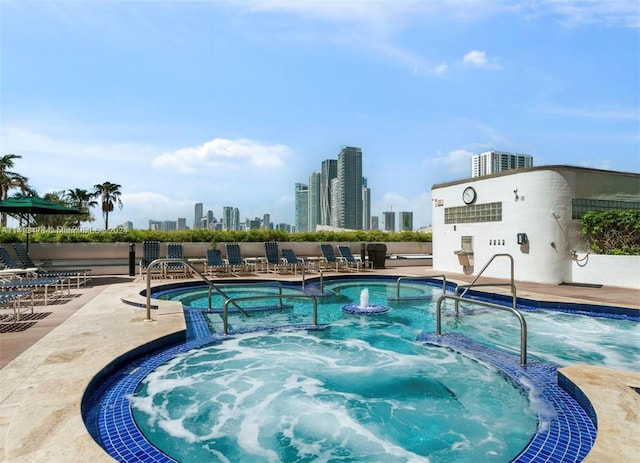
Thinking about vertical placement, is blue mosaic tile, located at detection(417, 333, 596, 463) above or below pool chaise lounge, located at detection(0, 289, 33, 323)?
below

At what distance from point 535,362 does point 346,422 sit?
2.93m

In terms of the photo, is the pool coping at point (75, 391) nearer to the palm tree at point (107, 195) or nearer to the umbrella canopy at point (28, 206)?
the umbrella canopy at point (28, 206)

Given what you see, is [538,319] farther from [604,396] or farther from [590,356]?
[604,396]

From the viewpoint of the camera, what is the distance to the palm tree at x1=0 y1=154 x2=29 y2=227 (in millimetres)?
30609

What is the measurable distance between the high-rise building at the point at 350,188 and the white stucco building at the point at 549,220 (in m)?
67.9

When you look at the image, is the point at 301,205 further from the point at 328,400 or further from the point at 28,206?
the point at 328,400

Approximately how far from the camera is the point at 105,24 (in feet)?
25.7

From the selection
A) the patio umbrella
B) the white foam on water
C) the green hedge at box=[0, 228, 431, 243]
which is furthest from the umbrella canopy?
the white foam on water

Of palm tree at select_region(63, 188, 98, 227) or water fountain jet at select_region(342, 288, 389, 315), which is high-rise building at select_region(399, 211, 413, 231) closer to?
palm tree at select_region(63, 188, 98, 227)

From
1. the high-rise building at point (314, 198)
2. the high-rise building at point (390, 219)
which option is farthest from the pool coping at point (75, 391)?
the high-rise building at point (314, 198)

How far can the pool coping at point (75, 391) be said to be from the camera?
2.47 m

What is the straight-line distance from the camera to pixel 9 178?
31.2m

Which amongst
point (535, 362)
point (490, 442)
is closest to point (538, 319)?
point (535, 362)

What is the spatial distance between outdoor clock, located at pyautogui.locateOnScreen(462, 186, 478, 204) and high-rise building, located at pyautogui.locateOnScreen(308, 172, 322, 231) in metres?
77.9
